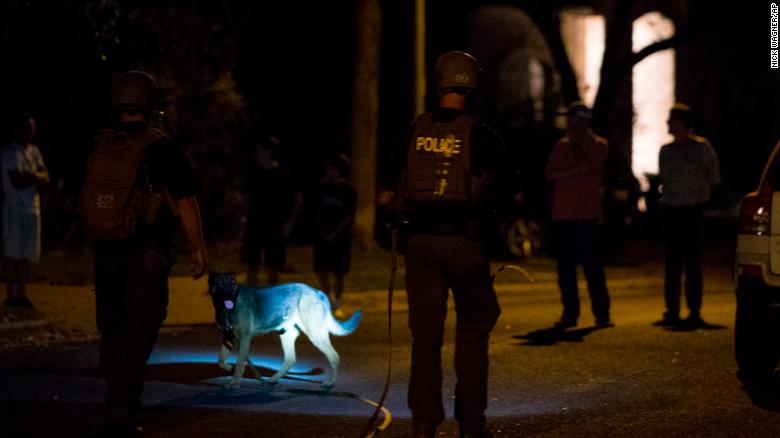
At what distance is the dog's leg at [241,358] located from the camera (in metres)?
8.73

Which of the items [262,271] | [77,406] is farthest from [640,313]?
[77,406]

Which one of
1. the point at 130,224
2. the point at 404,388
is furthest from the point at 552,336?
the point at 130,224

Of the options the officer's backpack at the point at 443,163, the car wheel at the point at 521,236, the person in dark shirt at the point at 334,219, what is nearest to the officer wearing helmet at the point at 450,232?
the officer's backpack at the point at 443,163

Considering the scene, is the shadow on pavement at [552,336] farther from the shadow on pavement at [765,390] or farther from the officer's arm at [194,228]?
the officer's arm at [194,228]

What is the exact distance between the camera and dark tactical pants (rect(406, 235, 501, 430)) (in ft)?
21.8

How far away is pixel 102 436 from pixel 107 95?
1525cm

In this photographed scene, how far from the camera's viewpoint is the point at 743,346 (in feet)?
30.1

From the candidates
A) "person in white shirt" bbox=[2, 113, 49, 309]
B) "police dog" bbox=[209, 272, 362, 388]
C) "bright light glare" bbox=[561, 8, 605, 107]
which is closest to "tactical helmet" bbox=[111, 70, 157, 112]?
"police dog" bbox=[209, 272, 362, 388]

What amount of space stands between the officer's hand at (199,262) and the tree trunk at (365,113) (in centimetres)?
1397

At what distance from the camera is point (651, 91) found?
32.8m

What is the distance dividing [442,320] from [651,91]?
2696 centimetres

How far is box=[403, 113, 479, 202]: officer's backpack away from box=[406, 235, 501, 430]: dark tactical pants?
0.22m

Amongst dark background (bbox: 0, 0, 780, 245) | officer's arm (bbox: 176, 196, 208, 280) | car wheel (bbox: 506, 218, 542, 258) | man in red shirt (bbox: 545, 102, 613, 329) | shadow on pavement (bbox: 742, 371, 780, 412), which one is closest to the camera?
officer's arm (bbox: 176, 196, 208, 280)

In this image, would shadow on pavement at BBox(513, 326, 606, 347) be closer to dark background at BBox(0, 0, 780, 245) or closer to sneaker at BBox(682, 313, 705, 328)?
sneaker at BBox(682, 313, 705, 328)
